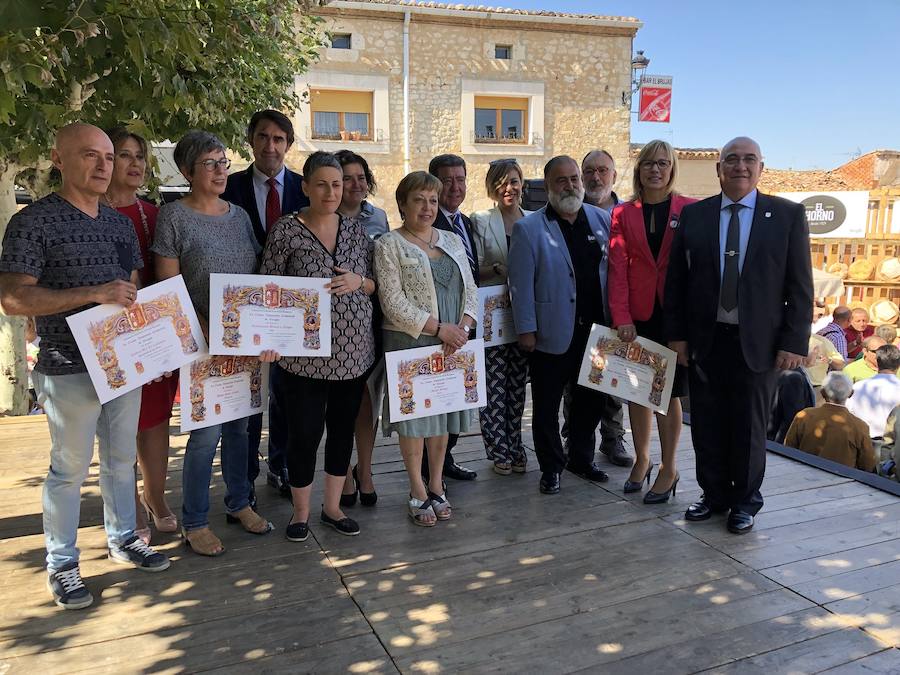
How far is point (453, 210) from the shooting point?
406 centimetres

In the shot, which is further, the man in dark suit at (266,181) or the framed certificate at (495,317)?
the framed certificate at (495,317)

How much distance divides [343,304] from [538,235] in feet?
4.34

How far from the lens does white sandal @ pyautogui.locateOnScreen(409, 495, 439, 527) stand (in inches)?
147

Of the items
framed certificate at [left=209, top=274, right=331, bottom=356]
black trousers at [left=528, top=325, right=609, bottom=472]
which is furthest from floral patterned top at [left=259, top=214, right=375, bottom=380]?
black trousers at [left=528, top=325, right=609, bottom=472]

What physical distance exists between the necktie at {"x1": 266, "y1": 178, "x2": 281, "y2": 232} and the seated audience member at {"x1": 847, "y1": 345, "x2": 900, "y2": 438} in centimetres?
533

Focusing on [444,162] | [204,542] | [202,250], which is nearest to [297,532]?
[204,542]

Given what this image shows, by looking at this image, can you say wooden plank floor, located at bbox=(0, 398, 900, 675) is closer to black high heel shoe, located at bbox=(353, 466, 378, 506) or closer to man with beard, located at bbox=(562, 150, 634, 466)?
black high heel shoe, located at bbox=(353, 466, 378, 506)

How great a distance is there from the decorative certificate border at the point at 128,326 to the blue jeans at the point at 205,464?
506 millimetres

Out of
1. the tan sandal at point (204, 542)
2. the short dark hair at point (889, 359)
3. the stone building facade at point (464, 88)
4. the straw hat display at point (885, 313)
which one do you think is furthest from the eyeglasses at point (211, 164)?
the stone building facade at point (464, 88)

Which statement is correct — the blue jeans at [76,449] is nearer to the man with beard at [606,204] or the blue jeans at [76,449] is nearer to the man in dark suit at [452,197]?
the man in dark suit at [452,197]

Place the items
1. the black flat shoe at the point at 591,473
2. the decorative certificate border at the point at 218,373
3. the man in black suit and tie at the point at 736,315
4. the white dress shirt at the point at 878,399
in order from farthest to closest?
the white dress shirt at the point at 878,399, the black flat shoe at the point at 591,473, the man in black suit and tie at the point at 736,315, the decorative certificate border at the point at 218,373

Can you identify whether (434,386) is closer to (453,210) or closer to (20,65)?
(453,210)

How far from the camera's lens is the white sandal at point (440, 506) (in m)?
3.82

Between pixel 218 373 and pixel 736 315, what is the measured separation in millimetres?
2655
